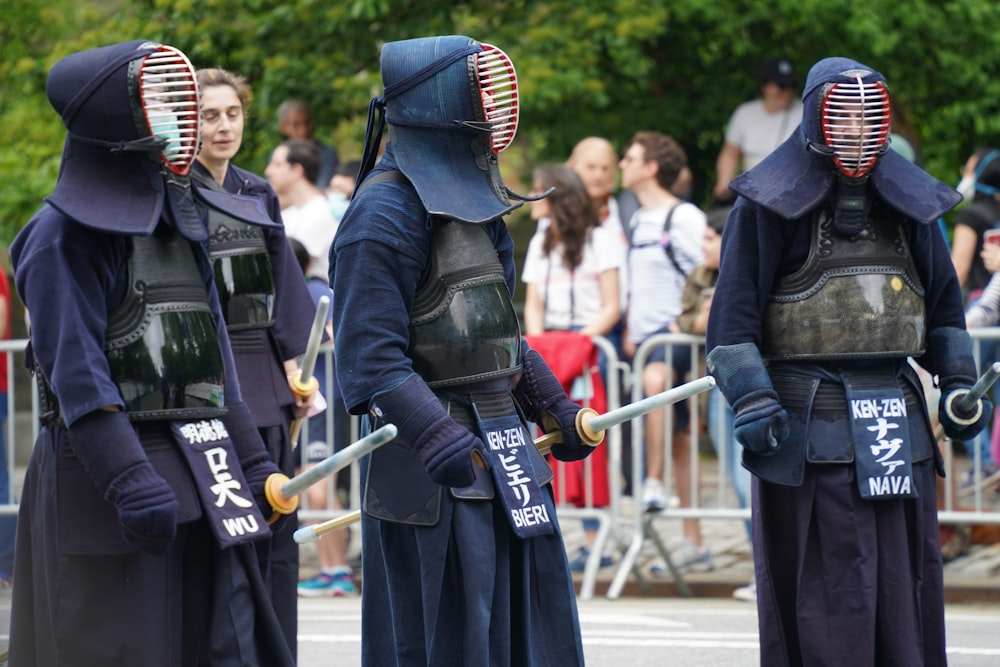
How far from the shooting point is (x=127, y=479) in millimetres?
4043

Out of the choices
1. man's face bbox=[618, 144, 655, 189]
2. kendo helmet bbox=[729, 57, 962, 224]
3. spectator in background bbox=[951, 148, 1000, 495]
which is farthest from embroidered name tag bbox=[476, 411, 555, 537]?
spectator in background bbox=[951, 148, 1000, 495]

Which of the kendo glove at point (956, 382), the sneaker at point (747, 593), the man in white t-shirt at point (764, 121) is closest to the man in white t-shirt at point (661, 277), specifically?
the sneaker at point (747, 593)

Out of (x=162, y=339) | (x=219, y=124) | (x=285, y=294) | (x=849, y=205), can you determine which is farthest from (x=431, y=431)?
Answer: (x=219, y=124)

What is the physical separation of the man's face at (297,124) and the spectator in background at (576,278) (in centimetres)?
216

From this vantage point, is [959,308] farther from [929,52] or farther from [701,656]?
[929,52]

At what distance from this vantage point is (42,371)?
4.21 meters

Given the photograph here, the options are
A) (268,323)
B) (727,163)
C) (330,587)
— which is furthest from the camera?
(727,163)

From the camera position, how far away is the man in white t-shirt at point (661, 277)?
8602 mm

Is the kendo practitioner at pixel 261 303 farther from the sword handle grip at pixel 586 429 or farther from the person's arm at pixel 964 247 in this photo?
the person's arm at pixel 964 247

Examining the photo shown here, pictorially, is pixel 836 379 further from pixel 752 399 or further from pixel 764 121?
pixel 764 121

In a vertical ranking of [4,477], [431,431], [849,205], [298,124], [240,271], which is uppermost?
[298,124]

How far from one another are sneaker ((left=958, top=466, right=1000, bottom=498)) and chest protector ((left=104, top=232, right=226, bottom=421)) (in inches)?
190

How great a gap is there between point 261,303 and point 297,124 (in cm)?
456

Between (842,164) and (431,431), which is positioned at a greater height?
(842,164)
